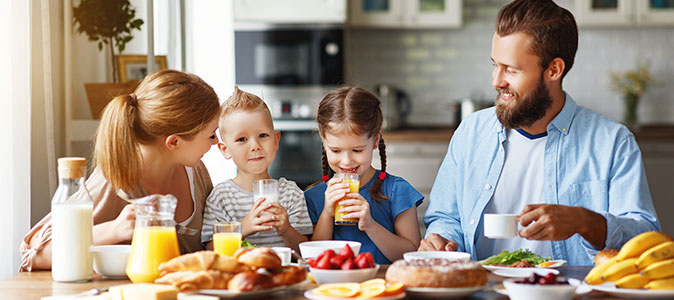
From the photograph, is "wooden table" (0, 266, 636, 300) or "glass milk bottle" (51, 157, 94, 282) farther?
"glass milk bottle" (51, 157, 94, 282)

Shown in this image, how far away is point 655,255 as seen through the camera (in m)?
1.43

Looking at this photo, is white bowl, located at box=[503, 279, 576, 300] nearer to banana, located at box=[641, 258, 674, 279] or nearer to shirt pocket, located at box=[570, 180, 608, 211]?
banana, located at box=[641, 258, 674, 279]

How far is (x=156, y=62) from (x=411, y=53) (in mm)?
2811

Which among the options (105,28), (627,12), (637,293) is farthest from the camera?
(627,12)

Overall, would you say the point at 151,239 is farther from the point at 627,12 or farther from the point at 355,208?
the point at 627,12

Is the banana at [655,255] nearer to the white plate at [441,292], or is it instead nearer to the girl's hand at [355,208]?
the white plate at [441,292]

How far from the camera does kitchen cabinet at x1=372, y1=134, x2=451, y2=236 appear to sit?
4.85 meters

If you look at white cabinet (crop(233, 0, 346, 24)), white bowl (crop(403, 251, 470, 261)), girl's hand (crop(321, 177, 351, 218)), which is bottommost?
white bowl (crop(403, 251, 470, 261))

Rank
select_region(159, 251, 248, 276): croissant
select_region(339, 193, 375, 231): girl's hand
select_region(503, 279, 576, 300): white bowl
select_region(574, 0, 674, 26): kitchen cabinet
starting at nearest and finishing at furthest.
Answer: select_region(503, 279, 576, 300): white bowl, select_region(159, 251, 248, 276): croissant, select_region(339, 193, 375, 231): girl's hand, select_region(574, 0, 674, 26): kitchen cabinet

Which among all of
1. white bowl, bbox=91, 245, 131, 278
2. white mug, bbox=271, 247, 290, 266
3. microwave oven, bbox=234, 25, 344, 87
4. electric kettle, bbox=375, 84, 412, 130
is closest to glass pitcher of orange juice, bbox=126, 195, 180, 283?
white bowl, bbox=91, 245, 131, 278

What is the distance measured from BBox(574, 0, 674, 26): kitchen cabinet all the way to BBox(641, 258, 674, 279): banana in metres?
4.11

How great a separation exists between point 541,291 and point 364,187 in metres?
0.99

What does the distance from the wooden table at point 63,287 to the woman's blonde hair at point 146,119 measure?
0.32 m

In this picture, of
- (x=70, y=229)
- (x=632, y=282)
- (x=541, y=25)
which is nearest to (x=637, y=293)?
(x=632, y=282)
